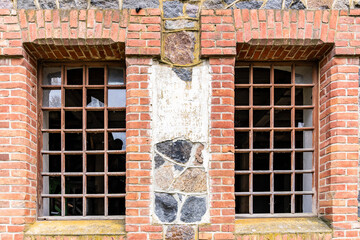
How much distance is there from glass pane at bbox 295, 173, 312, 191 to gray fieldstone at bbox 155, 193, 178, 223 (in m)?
1.43

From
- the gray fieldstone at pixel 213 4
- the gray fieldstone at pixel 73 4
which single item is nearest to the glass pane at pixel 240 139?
the gray fieldstone at pixel 213 4

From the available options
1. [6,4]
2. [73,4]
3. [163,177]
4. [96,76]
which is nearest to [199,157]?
[163,177]

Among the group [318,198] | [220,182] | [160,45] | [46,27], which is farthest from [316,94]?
[46,27]

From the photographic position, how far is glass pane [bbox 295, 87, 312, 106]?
3305 mm

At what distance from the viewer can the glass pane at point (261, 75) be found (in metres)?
3.35

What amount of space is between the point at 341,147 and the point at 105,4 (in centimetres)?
270

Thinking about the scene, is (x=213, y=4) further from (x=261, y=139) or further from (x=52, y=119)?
(x=52, y=119)

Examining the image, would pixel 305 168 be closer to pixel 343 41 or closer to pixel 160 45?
pixel 343 41

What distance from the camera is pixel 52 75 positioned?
10.7 ft

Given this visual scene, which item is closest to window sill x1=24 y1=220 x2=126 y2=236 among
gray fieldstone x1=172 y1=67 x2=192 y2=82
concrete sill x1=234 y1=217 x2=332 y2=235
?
concrete sill x1=234 y1=217 x2=332 y2=235

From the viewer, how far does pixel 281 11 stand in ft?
9.57

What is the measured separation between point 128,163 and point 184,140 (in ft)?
1.91

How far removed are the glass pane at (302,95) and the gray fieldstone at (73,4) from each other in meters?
2.39

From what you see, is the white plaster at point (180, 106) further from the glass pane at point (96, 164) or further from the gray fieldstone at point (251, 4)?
the glass pane at point (96, 164)
